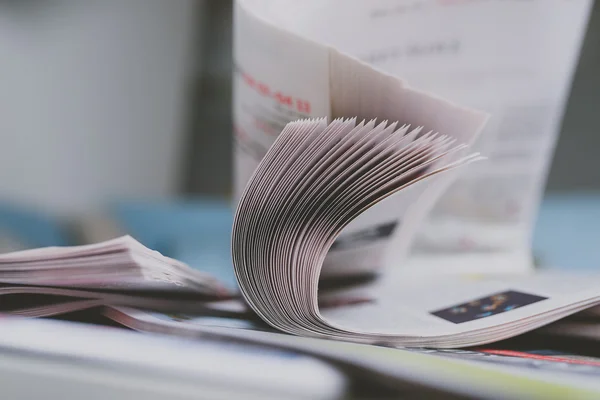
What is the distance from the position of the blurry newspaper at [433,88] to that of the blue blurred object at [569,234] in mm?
218

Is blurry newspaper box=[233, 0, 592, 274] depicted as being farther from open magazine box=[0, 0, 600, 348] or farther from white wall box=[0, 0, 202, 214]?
white wall box=[0, 0, 202, 214]

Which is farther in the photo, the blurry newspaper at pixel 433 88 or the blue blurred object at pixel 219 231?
the blue blurred object at pixel 219 231

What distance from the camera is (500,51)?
446 millimetres

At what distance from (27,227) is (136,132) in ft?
1.75

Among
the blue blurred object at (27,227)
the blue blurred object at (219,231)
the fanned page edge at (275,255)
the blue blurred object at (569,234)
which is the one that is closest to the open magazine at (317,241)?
the fanned page edge at (275,255)

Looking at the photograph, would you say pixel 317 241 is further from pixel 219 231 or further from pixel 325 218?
pixel 219 231

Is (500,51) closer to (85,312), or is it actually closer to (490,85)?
(490,85)

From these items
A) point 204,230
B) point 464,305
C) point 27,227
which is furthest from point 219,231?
point 464,305

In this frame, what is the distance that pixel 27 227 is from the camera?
933mm

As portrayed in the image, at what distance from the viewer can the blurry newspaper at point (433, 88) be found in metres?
0.31

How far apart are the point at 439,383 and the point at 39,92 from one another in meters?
1.19

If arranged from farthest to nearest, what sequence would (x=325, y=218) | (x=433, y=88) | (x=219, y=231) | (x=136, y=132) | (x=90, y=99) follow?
(x=136, y=132) < (x=90, y=99) < (x=219, y=231) < (x=433, y=88) < (x=325, y=218)

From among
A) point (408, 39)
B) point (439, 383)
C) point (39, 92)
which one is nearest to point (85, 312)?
point (439, 383)

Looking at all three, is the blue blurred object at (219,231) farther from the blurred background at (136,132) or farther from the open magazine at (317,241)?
the open magazine at (317,241)
